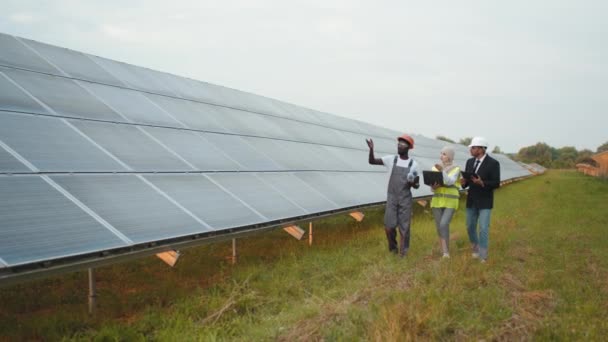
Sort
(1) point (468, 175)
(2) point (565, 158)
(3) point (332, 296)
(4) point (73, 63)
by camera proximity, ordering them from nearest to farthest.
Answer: (3) point (332, 296), (1) point (468, 175), (4) point (73, 63), (2) point (565, 158)

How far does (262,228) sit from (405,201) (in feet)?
7.96

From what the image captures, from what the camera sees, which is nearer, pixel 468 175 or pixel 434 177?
pixel 468 175

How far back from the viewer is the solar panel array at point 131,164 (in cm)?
486

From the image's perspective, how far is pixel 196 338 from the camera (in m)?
4.66

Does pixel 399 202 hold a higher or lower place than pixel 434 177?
lower

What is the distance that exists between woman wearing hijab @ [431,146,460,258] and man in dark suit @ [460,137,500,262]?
0.18 meters

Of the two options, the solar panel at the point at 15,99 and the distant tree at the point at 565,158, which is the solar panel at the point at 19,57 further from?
the distant tree at the point at 565,158

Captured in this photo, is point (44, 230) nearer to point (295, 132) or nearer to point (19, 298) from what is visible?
point (19, 298)

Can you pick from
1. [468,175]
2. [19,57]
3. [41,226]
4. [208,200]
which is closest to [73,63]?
[19,57]

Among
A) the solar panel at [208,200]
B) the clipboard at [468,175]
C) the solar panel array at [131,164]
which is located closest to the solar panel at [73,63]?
the solar panel array at [131,164]

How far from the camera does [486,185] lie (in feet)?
24.4

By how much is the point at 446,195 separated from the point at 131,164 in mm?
5072

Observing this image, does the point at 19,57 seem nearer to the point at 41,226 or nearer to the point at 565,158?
the point at 41,226

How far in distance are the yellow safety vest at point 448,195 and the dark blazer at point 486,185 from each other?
0.23 metres
